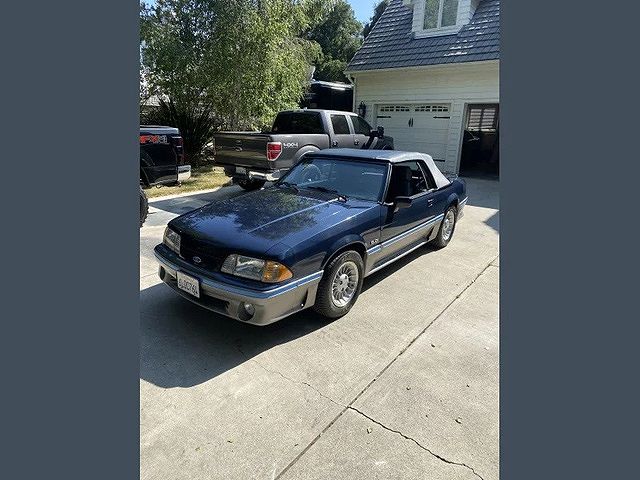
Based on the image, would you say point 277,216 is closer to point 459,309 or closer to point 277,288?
point 277,288

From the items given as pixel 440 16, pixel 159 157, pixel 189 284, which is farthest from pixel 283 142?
pixel 440 16

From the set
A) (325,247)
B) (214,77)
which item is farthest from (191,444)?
(214,77)

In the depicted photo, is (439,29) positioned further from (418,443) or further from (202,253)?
(418,443)

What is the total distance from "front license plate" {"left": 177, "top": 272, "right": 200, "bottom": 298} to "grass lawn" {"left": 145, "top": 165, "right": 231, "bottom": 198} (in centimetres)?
570

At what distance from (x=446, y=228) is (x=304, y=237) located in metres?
3.22

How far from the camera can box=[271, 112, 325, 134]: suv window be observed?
9.30 metres

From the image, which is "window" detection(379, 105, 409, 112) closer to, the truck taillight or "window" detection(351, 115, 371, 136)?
"window" detection(351, 115, 371, 136)

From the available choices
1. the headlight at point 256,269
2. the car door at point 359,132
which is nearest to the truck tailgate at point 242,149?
the car door at point 359,132

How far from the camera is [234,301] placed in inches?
121

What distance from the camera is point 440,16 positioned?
12648mm

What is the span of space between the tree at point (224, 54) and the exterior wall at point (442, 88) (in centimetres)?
305

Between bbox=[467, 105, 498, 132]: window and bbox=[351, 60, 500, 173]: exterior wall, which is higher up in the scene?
bbox=[351, 60, 500, 173]: exterior wall

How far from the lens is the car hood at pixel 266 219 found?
3.25m

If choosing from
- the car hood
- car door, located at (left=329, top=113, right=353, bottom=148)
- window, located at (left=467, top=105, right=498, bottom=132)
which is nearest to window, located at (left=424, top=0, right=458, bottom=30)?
window, located at (left=467, top=105, right=498, bottom=132)
